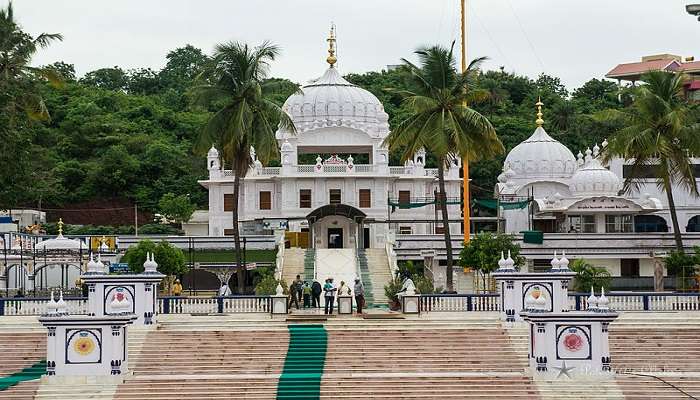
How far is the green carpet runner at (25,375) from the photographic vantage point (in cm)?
3284

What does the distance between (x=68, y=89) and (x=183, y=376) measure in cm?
7106

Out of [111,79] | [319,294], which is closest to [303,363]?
[319,294]

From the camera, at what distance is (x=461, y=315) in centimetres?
4100

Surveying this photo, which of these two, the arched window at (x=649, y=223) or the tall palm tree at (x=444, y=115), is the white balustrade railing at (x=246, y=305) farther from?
the arched window at (x=649, y=223)

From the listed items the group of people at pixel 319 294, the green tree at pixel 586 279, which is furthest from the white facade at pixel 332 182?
the group of people at pixel 319 294

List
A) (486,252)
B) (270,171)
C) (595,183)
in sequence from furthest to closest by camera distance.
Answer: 1. (270,171)
2. (595,183)
3. (486,252)

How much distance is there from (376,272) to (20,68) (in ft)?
61.4

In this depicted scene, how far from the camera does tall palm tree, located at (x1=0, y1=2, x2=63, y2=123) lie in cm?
5428

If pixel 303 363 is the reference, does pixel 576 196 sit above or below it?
above

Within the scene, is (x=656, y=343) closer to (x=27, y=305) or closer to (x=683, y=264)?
(x=683, y=264)

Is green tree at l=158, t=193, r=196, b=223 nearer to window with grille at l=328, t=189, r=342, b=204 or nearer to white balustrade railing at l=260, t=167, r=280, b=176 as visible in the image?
white balustrade railing at l=260, t=167, r=280, b=176

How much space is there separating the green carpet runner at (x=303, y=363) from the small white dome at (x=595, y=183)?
107 ft

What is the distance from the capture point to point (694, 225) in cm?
7306

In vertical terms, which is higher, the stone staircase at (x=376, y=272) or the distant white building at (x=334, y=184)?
the distant white building at (x=334, y=184)
